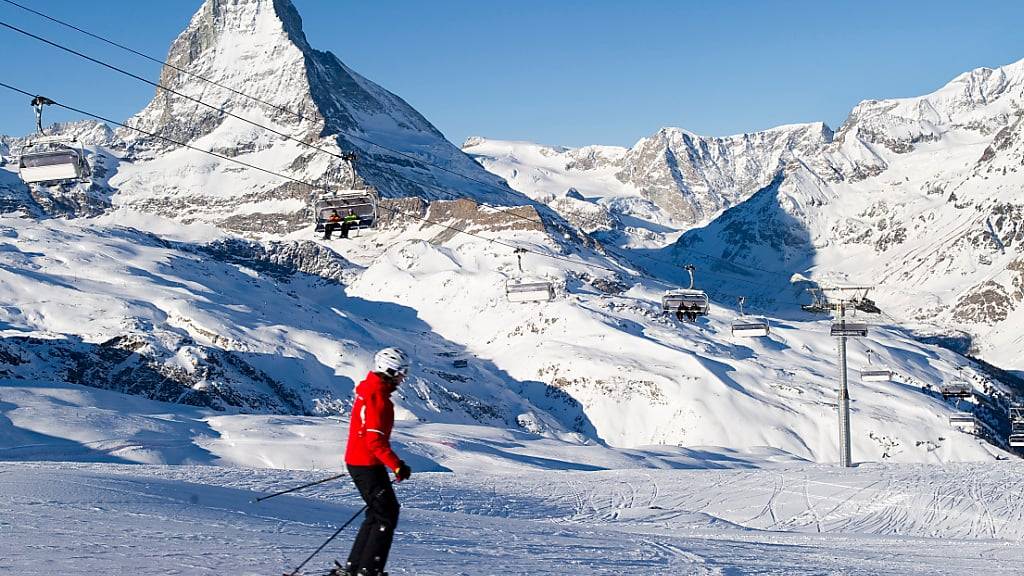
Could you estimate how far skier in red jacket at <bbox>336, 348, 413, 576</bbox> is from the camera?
10.9 m

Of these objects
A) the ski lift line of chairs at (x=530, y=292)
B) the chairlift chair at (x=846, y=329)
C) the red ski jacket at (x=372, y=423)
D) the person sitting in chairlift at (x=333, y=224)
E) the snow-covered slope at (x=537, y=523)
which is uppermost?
the ski lift line of chairs at (x=530, y=292)

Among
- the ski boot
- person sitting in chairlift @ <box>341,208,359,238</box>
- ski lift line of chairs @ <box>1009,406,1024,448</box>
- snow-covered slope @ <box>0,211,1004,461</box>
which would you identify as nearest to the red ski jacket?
the ski boot

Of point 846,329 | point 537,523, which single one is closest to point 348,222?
point 537,523

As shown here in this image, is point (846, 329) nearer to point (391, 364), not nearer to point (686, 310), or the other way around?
point (686, 310)

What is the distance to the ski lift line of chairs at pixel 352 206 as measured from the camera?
3581 cm

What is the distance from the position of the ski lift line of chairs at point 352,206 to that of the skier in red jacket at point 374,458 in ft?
82.1

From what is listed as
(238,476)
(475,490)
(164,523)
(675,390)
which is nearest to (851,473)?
(475,490)

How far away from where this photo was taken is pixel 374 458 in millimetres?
11031

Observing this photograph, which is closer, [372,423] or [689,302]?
[372,423]

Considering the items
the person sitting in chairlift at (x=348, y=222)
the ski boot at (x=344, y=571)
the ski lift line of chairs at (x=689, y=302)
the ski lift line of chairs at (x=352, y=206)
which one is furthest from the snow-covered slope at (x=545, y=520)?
the ski lift line of chairs at (x=689, y=302)

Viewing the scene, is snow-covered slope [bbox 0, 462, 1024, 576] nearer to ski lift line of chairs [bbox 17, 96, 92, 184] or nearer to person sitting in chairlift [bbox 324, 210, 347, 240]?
ski lift line of chairs [bbox 17, 96, 92, 184]

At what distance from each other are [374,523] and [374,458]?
0.68 metres

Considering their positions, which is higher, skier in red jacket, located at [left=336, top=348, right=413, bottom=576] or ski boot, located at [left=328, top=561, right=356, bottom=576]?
skier in red jacket, located at [left=336, top=348, right=413, bottom=576]

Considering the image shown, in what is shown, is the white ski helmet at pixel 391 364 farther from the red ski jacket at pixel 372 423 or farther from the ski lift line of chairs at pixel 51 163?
the ski lift line of chairs at pixel 51 163
